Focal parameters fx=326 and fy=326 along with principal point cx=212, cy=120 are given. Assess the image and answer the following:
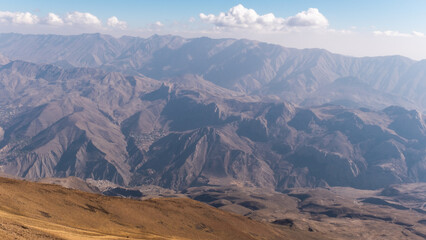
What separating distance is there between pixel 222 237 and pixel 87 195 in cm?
4986

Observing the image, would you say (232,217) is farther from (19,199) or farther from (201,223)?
(19,199)

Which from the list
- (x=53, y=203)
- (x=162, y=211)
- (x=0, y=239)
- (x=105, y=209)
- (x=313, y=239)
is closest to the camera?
(x=0, y=239)

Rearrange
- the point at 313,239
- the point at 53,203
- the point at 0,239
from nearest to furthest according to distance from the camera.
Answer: the point at 0,239, the point at 53,203, the point at 313,239

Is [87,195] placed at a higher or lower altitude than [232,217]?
higher

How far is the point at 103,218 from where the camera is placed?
3890 inches

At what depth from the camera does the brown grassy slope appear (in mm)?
68438

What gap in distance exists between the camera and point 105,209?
345 feet

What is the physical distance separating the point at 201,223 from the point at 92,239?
63.9m

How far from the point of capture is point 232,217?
143 meters

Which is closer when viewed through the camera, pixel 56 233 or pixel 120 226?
pixel 56 233

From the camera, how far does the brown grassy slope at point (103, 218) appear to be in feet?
225

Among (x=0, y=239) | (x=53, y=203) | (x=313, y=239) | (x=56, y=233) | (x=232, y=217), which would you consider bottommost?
(x=313, y=239)

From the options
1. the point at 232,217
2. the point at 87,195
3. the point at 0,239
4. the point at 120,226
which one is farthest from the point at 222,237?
the point at 0,239

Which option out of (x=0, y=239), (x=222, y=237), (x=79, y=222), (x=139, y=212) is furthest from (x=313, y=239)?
(x=0, y=239)
